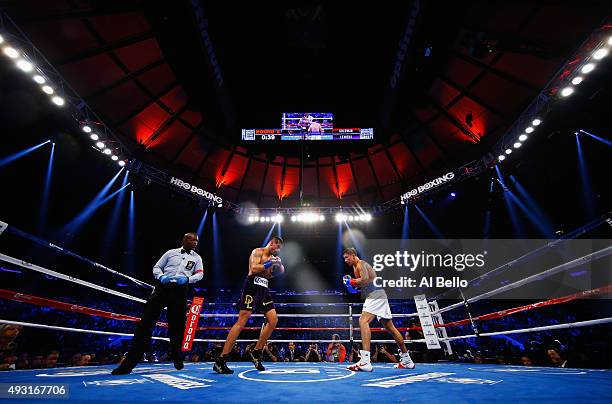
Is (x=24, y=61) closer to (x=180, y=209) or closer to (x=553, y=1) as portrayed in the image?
(x=180, y=209)

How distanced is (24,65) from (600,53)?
11.2 meters

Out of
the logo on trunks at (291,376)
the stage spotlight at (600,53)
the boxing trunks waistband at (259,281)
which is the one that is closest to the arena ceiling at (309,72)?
the stage spotlight at (600,53)

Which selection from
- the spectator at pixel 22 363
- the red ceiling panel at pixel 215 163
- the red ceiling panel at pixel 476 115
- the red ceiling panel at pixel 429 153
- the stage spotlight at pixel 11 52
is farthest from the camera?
the red ceiling panel at pixel 215 163

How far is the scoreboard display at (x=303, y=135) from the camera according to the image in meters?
9.56

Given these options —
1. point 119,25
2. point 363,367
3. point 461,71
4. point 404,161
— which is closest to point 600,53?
point 461,71

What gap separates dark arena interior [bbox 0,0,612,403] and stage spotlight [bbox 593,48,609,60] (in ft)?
0.11

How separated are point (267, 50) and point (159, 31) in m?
2.91

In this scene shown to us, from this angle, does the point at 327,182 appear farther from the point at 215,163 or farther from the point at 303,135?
the point at 215,163

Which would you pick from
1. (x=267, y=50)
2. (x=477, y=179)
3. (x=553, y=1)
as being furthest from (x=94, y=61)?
(x=477, y=179)

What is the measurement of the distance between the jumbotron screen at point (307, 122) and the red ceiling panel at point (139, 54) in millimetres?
3881

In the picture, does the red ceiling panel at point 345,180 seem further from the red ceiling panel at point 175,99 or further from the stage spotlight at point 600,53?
the stage spotlight at point 600,53

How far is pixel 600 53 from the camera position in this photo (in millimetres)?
5816

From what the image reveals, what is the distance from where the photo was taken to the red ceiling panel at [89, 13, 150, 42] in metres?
6.88

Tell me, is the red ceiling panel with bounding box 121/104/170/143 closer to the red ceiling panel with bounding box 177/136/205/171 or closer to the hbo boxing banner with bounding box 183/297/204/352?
the red ceiling panel with bounding box 177/136/205/171
